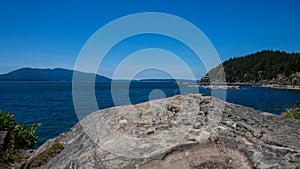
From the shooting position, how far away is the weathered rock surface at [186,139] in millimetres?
4121

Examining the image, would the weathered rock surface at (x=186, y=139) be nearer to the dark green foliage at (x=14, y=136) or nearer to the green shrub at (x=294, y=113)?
the dark green foliage at (x=14, y=136)

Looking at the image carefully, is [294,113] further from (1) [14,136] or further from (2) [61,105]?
(2) [61,105]

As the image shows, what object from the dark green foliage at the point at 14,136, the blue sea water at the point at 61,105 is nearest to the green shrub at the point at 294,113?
the blue sea water at the point at 61,105

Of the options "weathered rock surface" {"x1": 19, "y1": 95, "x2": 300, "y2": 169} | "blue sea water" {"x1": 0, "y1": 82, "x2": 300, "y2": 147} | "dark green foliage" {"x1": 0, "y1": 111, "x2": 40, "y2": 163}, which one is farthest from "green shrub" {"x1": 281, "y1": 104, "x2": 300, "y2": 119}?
"dark green foliage" {"x1": 0, "y1": 111, "x2": 40, "y2": 163}

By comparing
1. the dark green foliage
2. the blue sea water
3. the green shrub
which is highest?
the green shrub

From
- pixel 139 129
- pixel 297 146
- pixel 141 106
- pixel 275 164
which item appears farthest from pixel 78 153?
pixel 297 146

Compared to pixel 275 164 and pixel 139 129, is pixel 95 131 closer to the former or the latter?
pixel 139 129

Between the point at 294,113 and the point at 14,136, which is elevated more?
the point at 294,113

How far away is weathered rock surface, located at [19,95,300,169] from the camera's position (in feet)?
13.5

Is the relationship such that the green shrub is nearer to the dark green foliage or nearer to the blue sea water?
the blue sea water

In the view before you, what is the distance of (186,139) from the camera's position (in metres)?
4.57

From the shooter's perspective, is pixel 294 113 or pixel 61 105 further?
pixel 61 105

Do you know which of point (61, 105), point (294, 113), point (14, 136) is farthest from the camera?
point (61, 105)

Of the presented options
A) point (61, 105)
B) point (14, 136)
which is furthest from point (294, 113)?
point (61, 105)
